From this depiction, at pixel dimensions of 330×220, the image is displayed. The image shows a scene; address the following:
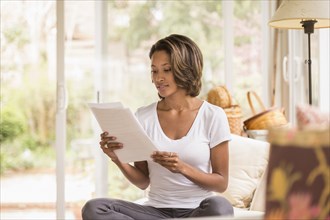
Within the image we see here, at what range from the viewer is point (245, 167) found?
11.5 ft

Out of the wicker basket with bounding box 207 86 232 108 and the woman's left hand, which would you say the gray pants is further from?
the wicker basket with bounding box 207 86 232 108

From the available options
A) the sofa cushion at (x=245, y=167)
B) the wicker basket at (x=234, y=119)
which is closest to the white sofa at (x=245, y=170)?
the sofa cushion at (x=245, y=167)

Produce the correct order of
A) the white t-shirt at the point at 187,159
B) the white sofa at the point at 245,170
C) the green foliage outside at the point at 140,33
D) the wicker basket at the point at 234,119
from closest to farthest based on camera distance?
the white t-shirt at the point at 187,159, the white sofa at the point at 245,170, the wicker basket at the point at 234,119, the green foliage outside at the point at 140,33

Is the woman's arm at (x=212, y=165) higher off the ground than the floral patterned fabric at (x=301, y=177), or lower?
lower

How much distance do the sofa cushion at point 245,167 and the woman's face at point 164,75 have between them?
0.88 m

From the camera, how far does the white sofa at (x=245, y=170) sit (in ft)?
11.3

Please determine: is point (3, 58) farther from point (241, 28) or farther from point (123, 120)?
point (123, 120)

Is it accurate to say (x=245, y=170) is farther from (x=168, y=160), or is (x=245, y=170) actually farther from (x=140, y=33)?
(x=140, y=33)

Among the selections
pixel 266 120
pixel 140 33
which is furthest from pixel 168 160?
pixel 140 33

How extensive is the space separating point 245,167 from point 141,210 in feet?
3.46

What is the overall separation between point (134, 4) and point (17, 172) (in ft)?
10.3

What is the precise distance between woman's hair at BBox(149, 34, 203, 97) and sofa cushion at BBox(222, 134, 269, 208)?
2.65 ft

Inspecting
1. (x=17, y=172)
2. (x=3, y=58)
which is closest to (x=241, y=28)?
(x=3, y=58)

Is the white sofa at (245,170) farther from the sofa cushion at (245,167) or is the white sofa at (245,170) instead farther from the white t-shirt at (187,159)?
the white t-shirt at (187,159)
